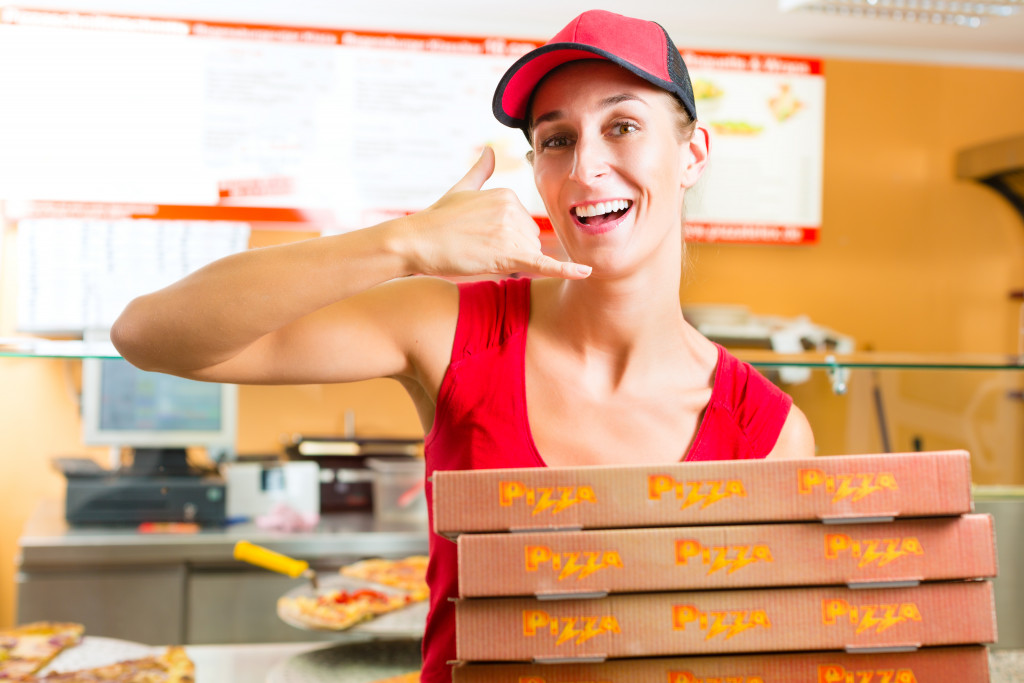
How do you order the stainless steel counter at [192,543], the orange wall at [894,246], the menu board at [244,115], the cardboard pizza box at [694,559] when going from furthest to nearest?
the orange wall at [894,246] → the menu board at [244,115] → the stainless steel counter at [192,543] → the cardboard pizza box at [694,559]

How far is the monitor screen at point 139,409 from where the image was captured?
9.67 ft

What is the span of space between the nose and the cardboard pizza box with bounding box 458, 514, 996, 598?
419 millimetres

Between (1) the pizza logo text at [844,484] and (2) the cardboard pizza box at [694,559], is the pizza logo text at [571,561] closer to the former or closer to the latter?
(2) the cardboard pizza box at [694,559]

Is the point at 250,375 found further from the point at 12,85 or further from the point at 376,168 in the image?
the point at 12,85

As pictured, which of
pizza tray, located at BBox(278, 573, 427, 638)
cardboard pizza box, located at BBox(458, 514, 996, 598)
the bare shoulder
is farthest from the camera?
pizza tray, located at BBox(278, 573, 427, 638)

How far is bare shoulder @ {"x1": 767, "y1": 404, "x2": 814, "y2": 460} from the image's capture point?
1.13 meters

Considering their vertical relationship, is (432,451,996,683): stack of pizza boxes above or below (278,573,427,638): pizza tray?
above

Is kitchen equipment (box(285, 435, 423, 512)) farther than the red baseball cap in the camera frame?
Yes

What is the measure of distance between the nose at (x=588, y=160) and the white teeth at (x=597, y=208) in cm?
3

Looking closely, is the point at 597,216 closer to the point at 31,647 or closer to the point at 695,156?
the point at 695,156

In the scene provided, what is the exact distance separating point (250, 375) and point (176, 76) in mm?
3012

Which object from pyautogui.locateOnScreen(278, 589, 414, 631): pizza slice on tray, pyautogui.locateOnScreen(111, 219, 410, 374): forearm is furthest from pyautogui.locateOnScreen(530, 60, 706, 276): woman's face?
pyautogui.locateOnScreen(278, 589, 414, 631): pizza slice on tray

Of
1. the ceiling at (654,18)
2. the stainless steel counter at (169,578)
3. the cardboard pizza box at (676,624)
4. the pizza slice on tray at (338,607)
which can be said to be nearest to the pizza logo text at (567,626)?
the cardboard pizza box at (676,624)

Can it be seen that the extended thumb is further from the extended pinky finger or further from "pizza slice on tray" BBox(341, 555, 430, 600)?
"pizza slice on tray" BBox(341, 555, 430, 600)
